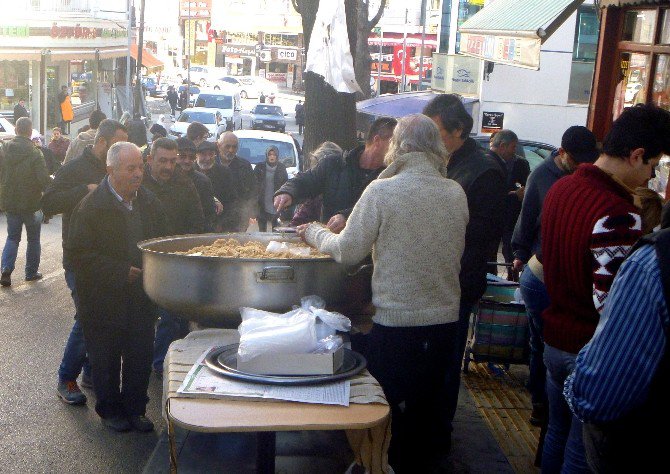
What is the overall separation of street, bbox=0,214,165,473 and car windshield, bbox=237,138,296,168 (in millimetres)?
9571

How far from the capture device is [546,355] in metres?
3.76

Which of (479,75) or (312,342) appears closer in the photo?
(312,342)

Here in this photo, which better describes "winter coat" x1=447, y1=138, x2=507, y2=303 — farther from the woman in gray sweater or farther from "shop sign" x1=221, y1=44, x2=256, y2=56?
"shop sign" x1=221, y1=44, x2=256, y2=56

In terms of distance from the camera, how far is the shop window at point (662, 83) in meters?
6.84

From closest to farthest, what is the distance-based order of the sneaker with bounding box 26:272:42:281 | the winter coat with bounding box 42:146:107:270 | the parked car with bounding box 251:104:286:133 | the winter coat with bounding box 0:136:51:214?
the winter coat with bounding box 42:146:107:270 < the winter coat with bounding box 0:136:51:214 < the sneaker with bounding box 26:272:42:281 < the parked car with bounding box 251:104:286:133

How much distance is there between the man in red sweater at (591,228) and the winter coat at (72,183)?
444 cm

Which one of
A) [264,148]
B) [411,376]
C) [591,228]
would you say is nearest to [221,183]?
[411,376]

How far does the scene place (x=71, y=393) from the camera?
263 inches

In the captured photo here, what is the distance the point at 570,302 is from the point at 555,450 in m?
0.79

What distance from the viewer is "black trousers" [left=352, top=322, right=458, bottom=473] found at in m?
4.21

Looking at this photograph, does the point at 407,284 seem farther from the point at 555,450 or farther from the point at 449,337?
the point at 555,450

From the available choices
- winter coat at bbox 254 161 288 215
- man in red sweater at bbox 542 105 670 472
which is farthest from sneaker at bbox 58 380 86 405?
winter coat at bbox 254 161 288 215

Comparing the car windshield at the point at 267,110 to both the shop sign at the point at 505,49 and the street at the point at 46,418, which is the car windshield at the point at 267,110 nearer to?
the shop sign at the point at 505,49

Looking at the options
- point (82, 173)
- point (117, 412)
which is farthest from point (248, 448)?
point (82, 173)
